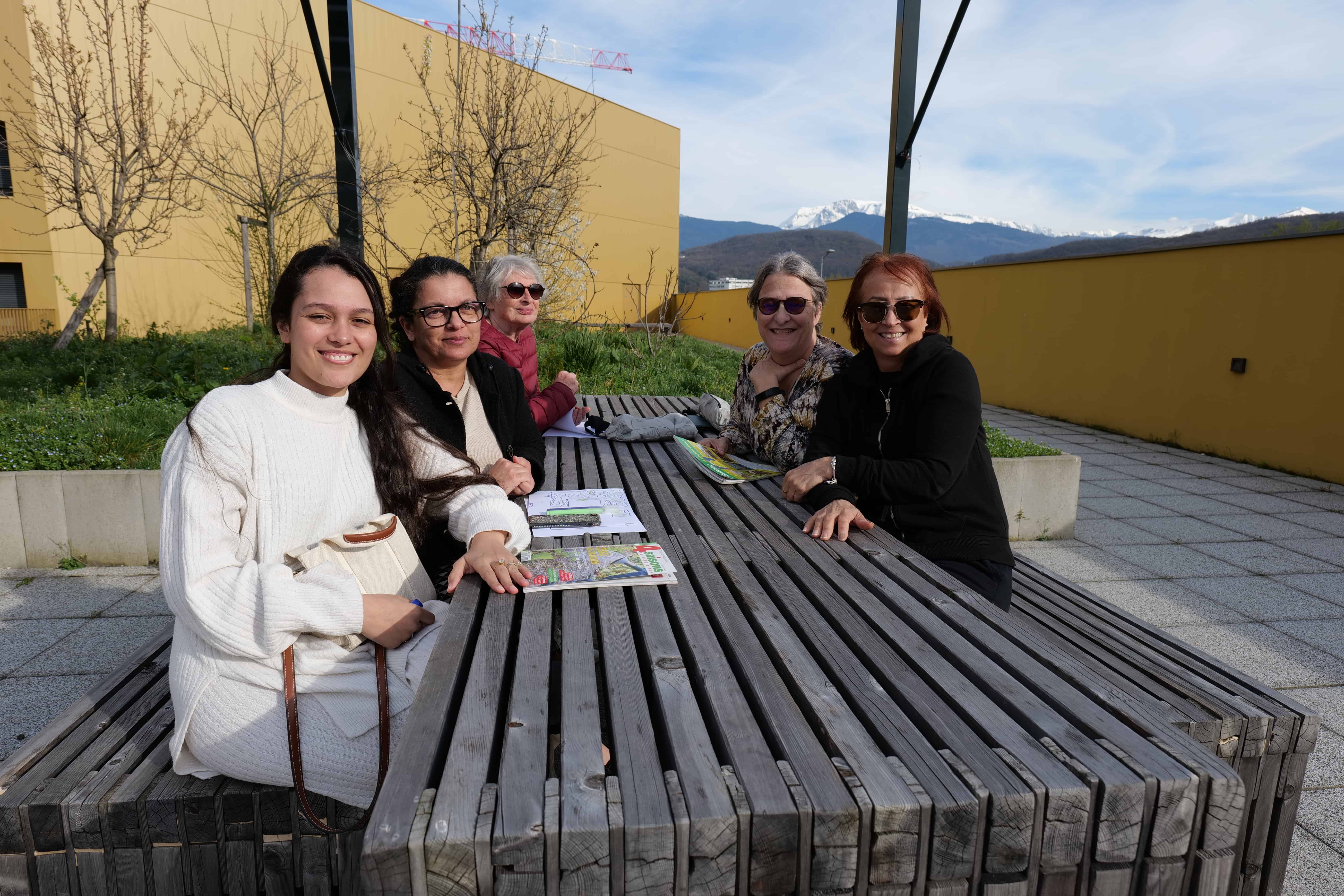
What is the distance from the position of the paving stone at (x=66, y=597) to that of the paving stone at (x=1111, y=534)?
5189 mm

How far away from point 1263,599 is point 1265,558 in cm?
78

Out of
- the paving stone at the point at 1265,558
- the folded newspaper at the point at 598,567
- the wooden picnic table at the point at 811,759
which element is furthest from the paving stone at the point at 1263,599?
the folded newspaper at the point at 598,567

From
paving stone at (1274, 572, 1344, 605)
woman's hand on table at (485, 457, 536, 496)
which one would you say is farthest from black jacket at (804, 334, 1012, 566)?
paving stone at (1274, 572, 1344, 605)

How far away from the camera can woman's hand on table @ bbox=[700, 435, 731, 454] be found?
354 centimetres

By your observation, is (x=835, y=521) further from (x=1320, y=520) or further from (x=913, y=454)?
(x=1320, y=520)

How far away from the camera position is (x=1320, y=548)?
469 centimetres

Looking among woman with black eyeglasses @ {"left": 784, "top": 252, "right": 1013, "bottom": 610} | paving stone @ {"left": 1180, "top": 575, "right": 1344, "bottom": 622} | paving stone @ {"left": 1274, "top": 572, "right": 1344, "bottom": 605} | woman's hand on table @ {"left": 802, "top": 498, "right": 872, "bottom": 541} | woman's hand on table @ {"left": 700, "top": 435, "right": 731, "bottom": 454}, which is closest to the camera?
woman's hand on table @ {"left": 802, "top": 498, "right": 872, "bottom": 541}

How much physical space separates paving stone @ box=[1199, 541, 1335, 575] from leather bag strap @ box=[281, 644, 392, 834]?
453cm

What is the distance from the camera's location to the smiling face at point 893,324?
2.56 m

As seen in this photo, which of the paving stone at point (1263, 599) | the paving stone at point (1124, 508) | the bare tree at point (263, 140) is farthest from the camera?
the bare tree at point (263, 140)

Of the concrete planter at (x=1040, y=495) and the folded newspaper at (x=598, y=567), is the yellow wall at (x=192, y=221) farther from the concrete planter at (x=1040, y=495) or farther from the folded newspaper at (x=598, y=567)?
the folded newspaper at (x=598, y=567)

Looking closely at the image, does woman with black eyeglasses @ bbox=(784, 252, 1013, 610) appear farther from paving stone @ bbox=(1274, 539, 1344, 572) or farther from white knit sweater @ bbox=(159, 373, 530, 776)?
paving stone @ bbox=(1274, 539, 1344, 572)

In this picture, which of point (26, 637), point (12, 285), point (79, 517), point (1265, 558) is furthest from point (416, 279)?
point (12, 285)

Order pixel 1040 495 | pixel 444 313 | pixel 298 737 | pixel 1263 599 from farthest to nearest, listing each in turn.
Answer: pixel 1040 495
pixel 1263 599
pixel 444 313
pixel 298 737
